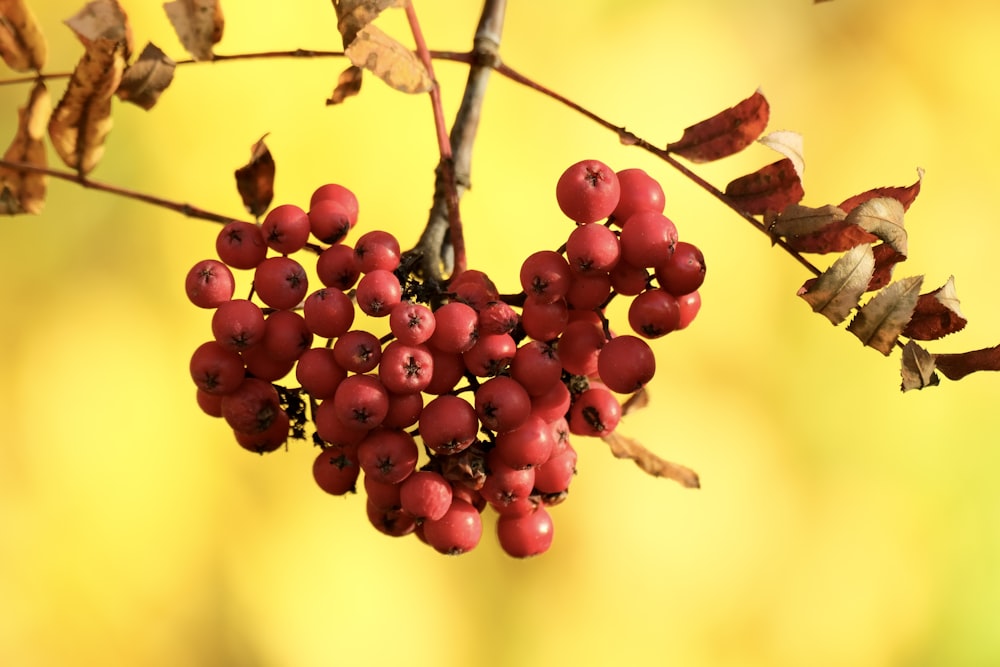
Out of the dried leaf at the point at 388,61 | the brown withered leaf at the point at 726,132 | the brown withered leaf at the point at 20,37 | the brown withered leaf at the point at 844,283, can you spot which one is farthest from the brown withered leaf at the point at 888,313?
the brown withered leaf at the point at 20,37

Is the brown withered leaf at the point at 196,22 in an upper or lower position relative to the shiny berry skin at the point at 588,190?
upper

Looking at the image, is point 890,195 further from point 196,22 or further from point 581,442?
point 581,442

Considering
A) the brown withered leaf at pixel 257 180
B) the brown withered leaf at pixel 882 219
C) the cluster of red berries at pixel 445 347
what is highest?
the brown withered leaf at pixel 882 219

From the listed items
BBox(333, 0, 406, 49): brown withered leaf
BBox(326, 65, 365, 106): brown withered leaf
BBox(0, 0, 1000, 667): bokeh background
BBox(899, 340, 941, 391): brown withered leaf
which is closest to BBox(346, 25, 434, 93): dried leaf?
BBox(333, 0, 406, 49): brown withered leaf

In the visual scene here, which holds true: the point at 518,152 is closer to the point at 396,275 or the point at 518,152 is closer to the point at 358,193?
the point at 358,193

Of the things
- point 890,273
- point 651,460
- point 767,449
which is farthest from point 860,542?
point 890,273

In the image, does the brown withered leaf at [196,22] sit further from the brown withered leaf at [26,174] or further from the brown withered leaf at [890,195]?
the brown withered leaf at [890,195]

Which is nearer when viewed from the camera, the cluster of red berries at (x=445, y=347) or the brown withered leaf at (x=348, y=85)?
the cluster of red berries at (x=445, y=347)
